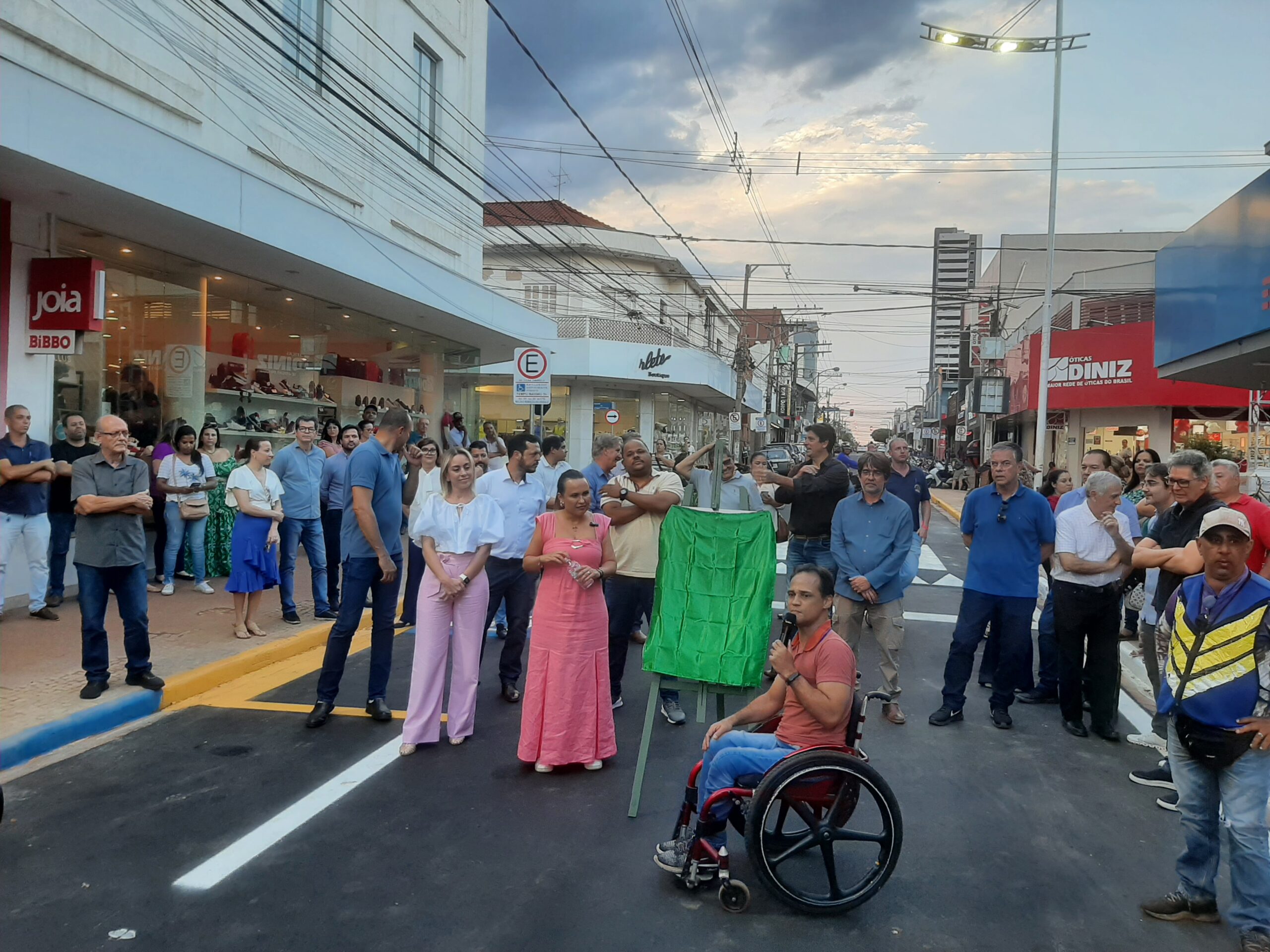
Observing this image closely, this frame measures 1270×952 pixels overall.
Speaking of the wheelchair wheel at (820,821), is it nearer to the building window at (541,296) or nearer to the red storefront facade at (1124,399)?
the red storefront facade at (1124,399)

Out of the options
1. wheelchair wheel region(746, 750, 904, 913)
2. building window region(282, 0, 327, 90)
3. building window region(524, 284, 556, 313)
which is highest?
building window region(524, 284, 556, 313)

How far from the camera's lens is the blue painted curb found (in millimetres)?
5125

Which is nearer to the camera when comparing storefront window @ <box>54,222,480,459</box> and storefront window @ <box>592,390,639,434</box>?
storefront window @ <box>54,222,480,459</box>

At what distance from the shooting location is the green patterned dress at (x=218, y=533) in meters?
10.5

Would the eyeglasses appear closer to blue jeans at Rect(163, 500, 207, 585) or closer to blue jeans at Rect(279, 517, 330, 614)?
blue jeans at Rect(279, 517, 330, 614)

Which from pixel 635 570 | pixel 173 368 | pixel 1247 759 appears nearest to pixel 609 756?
pixel 635 570

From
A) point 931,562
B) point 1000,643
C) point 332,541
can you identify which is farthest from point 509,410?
point 1000,643

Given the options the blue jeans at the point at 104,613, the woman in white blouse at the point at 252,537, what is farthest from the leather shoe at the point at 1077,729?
the woman in white blouse at the point at 252,537

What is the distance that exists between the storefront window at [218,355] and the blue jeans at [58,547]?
1552 mm

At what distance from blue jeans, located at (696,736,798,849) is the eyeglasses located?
3.31 metres

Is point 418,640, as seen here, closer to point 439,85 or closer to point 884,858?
point 884,858

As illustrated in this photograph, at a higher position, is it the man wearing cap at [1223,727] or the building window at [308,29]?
the building window at [308,29]

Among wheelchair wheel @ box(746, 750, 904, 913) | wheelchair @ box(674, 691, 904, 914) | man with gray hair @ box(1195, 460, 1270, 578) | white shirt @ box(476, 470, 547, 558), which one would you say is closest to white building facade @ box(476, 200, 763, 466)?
white shirt @ box(476, 470, 547, 558)

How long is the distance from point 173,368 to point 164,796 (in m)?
8.43
